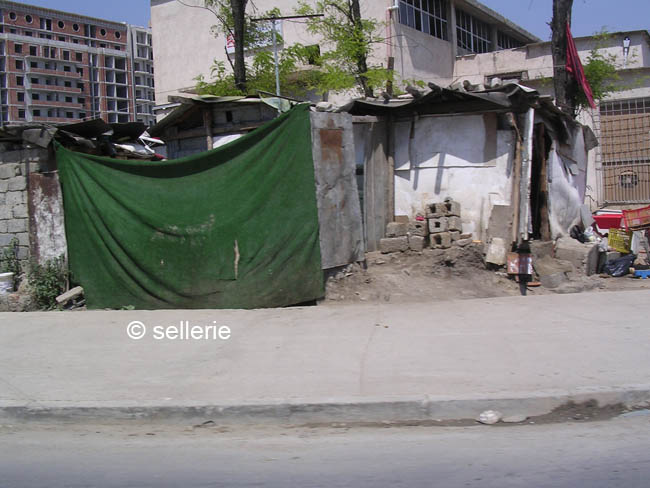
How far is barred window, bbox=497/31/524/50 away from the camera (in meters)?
29.7

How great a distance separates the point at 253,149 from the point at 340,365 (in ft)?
12.5

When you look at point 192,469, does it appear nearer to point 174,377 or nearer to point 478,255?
point 174,377

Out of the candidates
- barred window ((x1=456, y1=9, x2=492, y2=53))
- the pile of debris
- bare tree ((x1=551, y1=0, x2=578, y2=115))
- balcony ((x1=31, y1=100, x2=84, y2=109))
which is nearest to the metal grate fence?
bare tree ((x1=551, y1=0, x2=578, y2=115))

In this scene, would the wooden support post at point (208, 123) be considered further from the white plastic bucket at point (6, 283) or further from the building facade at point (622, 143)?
the building facade at point (622, 143)

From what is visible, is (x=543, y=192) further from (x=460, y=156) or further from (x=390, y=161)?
(x=390, y=161)

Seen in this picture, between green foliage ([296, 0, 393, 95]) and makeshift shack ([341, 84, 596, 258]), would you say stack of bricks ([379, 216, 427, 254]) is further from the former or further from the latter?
green foliage ([296, 0, 393, 95])

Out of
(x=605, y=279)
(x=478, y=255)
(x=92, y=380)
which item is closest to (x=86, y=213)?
(x=92, y=380)

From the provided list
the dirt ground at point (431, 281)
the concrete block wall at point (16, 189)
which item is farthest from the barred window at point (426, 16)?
the concrete block wall at point (16, 189)

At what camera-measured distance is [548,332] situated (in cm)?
692

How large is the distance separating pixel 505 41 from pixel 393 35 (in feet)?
38.0

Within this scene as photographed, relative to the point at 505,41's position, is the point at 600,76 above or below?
below

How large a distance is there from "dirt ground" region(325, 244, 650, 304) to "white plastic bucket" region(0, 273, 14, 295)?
4.96 m

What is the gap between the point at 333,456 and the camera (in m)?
4.35

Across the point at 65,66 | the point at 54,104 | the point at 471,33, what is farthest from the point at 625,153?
the point at 65,66
